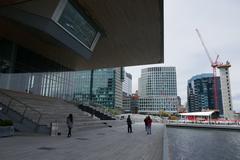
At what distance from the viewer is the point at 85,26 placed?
19859 mm

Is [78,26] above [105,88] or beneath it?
beneath

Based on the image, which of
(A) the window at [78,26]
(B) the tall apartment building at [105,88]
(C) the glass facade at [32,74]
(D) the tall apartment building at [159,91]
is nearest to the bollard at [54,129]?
(A) the window at [78,26]

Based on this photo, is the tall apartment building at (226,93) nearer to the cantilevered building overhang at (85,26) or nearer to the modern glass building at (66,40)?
the modern glass building at (66,40)

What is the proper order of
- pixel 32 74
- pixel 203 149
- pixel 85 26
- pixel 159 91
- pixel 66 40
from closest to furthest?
pixel 203 149
pixel 66 40
pixel 85 26
pixel 32 74
pixel 159 91

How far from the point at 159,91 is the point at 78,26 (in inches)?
6906

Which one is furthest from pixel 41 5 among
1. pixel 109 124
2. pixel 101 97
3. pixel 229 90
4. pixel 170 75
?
pixel 170 75

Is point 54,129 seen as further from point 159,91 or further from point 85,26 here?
point 159,91

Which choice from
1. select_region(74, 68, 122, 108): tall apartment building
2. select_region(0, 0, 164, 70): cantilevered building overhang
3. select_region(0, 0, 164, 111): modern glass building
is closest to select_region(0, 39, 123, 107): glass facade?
select_region(0, 0, 164, 111): modern glass building

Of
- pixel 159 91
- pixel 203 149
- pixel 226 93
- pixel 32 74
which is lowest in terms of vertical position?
pixel 203 149

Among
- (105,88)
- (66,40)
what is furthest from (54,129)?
(105,88)

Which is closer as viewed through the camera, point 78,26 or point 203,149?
point 203,149

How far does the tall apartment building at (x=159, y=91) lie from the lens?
527ft

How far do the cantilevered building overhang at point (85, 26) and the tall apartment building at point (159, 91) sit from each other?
137 meters

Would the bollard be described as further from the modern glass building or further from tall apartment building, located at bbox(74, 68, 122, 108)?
tall apartment building, located at bbox(74, 68, 122, 108)
